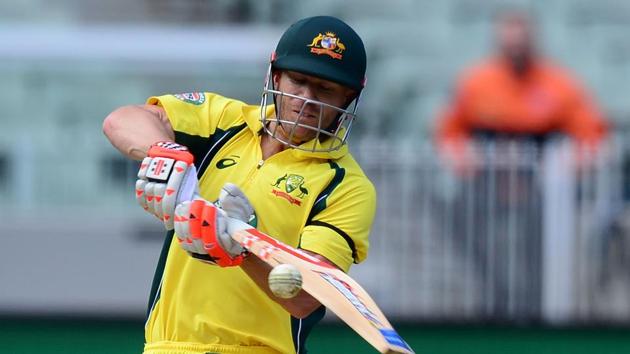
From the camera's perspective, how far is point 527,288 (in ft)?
31.3

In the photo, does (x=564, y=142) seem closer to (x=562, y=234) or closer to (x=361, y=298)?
(x=562, y=234)

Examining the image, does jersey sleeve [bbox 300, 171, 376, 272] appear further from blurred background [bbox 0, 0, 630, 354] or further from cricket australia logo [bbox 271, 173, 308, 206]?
blurred background [bbox 0, 0, 630, 354]

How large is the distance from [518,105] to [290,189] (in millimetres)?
6090

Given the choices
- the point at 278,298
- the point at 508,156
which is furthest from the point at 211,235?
the point at 508,156

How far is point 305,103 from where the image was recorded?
376cm

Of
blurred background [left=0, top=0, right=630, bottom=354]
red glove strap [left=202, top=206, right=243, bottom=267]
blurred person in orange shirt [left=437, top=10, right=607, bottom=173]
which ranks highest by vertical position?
red glove strap [left=202, top=206, right=243, bottom=267]

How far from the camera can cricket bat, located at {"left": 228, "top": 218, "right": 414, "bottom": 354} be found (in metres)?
3.35

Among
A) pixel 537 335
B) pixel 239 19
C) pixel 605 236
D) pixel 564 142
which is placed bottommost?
pixel 537 335

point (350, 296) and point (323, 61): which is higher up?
point (323, 61)

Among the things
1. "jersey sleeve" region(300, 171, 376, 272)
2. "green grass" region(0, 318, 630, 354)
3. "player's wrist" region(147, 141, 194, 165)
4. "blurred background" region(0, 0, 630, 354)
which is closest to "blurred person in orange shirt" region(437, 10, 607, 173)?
"blurred background" region(0, 0, 630, 354)

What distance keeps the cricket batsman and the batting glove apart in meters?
0.17

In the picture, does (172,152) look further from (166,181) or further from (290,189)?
(290,189)

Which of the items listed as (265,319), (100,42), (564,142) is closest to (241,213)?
(265,319)

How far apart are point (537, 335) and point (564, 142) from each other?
1.31m
